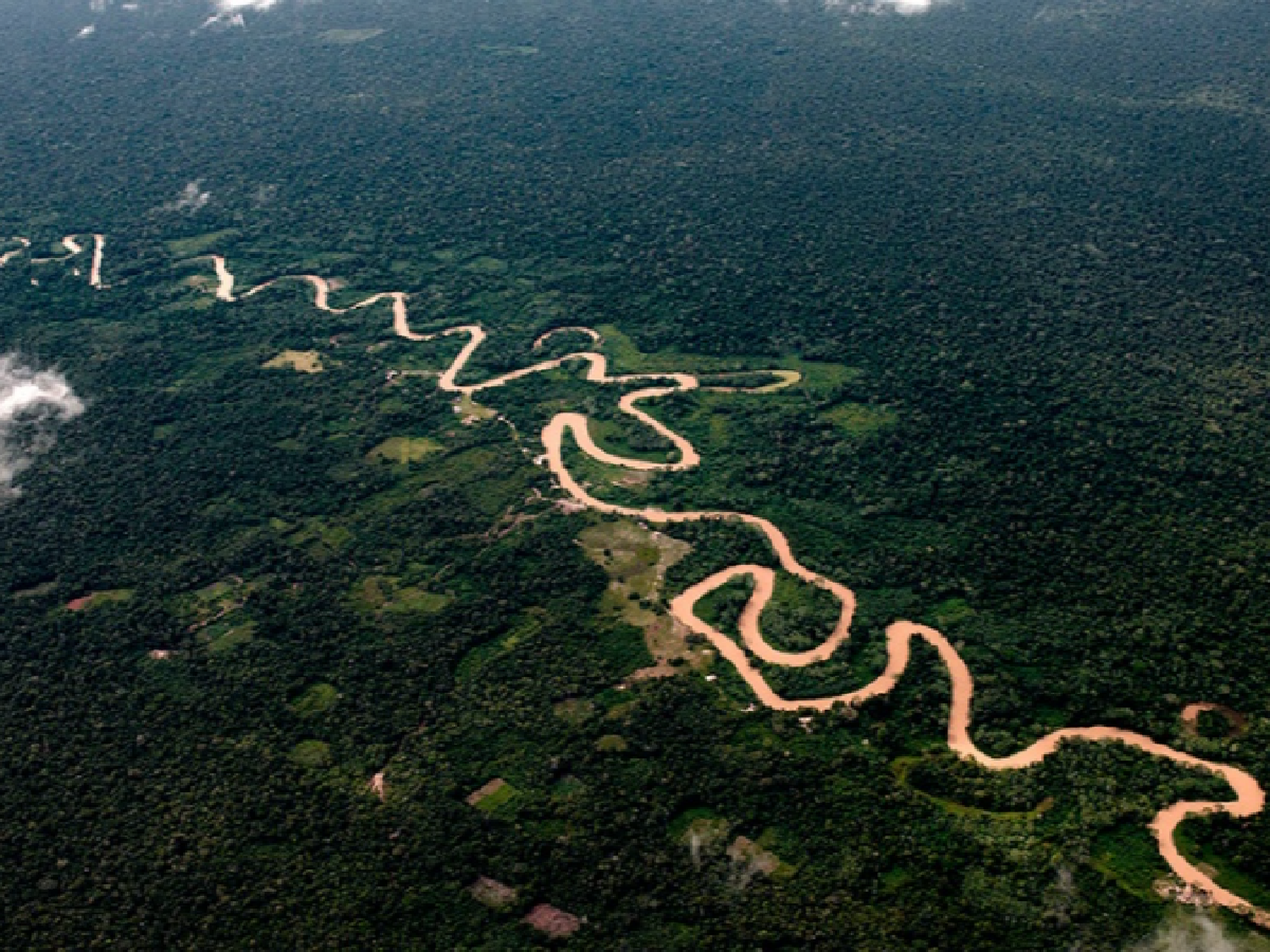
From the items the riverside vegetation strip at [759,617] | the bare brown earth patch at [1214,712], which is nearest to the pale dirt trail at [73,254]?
the riverside vegetation strip at [759,617]

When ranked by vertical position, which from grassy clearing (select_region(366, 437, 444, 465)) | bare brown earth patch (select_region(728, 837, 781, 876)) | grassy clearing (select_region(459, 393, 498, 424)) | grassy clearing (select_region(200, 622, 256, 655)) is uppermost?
grassy clearing (select_region(459, 393, 498, 424))

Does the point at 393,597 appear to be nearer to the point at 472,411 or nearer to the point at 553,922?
the point at 472,411

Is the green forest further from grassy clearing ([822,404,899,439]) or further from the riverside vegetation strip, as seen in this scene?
the riverside vegetation strip

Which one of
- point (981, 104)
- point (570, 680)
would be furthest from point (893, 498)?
point (981, 104)

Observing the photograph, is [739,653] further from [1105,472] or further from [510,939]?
[1105,472]

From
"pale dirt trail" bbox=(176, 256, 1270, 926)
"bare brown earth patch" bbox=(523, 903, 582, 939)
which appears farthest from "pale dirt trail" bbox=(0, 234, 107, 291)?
"bare brown earth patch" bbox=(523, 903, 582, 939)

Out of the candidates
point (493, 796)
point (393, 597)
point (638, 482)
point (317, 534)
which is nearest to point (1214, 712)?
point (493, 796)

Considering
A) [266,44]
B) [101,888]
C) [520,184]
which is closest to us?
[101,888]
